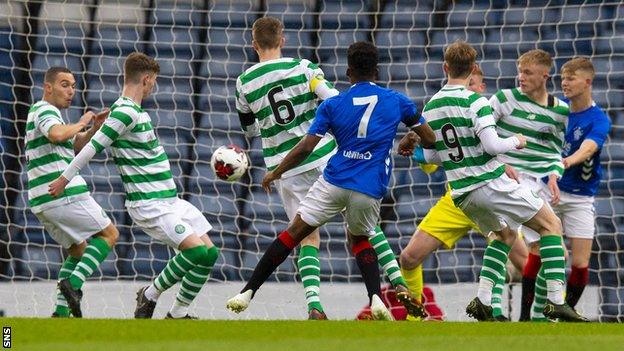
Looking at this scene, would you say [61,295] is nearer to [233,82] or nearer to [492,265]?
[492,265]

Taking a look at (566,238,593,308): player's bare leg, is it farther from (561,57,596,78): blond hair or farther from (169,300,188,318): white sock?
(169,300,188,318): white sock

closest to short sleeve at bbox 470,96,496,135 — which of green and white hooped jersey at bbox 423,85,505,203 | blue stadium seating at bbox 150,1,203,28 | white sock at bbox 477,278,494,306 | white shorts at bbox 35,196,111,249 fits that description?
green and white hooped jersey at bbox 423,85,505,203

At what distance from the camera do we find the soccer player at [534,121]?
812 cm

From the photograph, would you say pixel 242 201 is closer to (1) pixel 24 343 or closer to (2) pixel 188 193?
(2) pixel 188 193

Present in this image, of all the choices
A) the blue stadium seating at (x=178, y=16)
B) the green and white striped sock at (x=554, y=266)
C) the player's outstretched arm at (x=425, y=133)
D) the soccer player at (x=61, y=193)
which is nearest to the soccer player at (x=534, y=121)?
the green and white striped sock at (x=554, y=266)

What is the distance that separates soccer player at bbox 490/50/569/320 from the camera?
320 inches

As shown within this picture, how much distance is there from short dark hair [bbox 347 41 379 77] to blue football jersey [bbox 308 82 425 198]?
0.26 feet

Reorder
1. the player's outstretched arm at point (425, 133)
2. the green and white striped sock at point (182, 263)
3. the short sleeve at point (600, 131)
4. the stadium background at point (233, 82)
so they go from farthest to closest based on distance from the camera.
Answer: the stadium background at point (233, 82), the short sleeve at point (600, 131), the green and white striped sock at point (182, 263), the player's outstretched arm at point (425, 133)

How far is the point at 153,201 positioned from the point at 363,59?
1699mm

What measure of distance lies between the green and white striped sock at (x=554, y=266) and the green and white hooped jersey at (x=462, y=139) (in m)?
0.48

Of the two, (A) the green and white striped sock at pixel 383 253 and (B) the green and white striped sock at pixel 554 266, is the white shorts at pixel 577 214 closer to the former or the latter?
(B) the green and white striped sock at pixel 554 266

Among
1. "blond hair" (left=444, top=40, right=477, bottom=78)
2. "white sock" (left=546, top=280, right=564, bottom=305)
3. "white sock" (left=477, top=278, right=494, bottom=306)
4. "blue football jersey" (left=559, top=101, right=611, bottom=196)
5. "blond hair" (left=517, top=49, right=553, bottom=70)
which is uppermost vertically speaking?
"blond hair" (left=444, top=40, right=477, bottom=78)

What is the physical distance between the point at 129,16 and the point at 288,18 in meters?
1.58

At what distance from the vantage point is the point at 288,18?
40.6 feet
